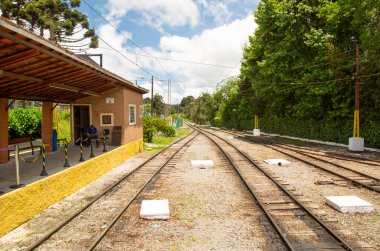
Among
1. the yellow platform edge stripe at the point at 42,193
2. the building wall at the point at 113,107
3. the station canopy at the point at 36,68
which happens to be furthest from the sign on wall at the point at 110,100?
the yellow platform edge stripe at the point at 42,193

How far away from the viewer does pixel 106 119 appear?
18.5m

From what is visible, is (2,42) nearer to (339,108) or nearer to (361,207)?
(361,207)

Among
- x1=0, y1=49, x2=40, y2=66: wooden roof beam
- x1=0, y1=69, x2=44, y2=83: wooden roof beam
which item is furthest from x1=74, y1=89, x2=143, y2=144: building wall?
x1=0, y1=49, x2=40, y2=66: wooden roof beam

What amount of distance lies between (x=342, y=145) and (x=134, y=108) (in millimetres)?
16416

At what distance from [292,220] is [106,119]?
14.1 meters

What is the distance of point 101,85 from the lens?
16250 millimetres

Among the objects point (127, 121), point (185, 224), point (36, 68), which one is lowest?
point (185, 224)

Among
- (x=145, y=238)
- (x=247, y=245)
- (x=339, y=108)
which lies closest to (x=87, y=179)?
(x=145, y=238)

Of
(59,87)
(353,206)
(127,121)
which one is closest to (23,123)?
(127,121)

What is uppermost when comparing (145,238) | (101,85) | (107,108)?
(101,85)

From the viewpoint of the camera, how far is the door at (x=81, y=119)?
19.5 m

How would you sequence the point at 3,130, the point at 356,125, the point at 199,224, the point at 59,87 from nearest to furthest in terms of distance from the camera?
the point at 199,224 < the point at 59,87 < the point at 3,130 < the point at 356,125

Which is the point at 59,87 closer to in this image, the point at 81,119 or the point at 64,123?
the point at 81,119

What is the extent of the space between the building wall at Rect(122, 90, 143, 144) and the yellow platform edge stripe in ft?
21.3
